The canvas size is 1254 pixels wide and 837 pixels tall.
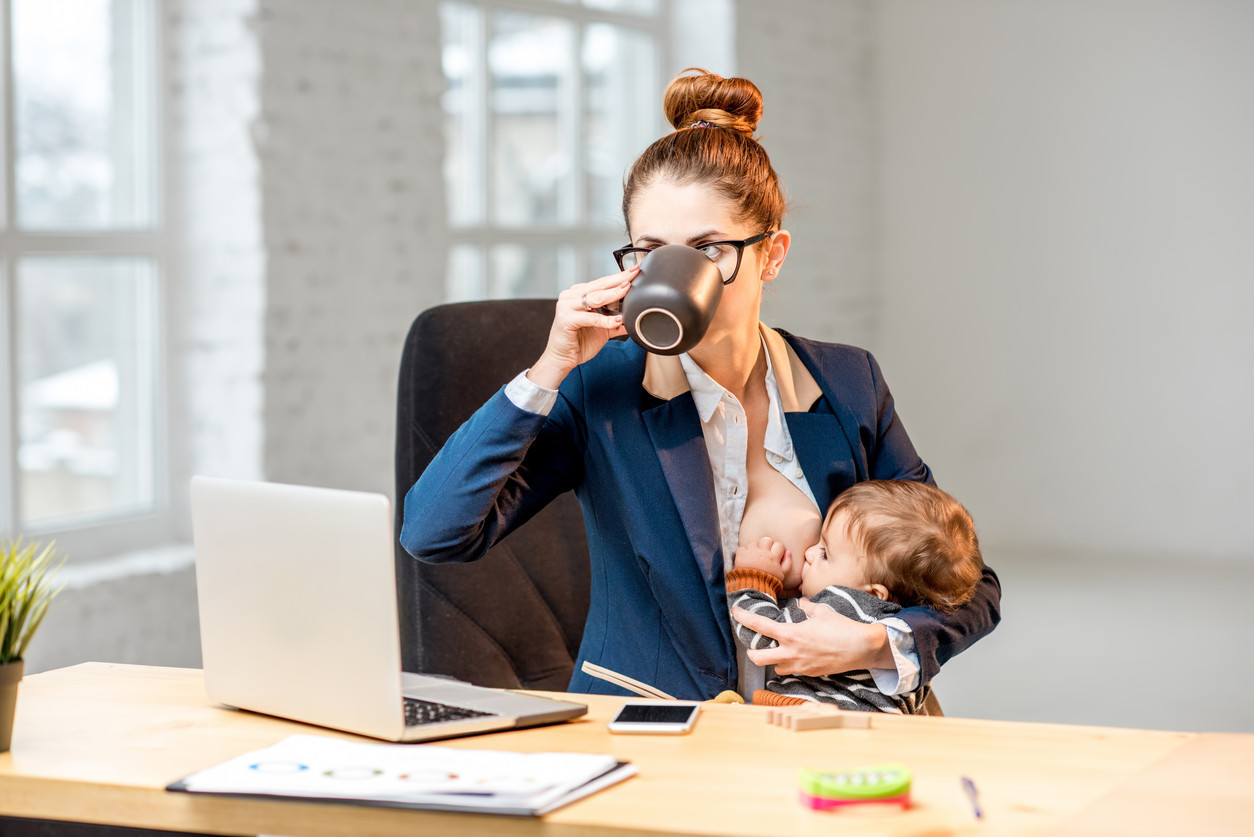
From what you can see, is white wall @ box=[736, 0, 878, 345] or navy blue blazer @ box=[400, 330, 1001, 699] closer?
navy blue blazer @ box=[400, 330, 1001, 699]

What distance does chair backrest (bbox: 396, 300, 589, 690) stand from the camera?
2029 mm

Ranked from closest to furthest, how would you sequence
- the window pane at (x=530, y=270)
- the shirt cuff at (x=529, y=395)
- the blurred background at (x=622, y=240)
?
the shirt cuff at (x=529, y=395), the blurred background at (x=622, y=240), the window pane at (x=530, y=270)

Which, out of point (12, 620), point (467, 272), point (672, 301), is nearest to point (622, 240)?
point (467, 272)

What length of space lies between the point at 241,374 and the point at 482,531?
2059 mm

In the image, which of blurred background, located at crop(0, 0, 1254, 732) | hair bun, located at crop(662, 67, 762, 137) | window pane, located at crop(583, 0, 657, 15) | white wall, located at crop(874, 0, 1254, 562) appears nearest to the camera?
hair bun, located at crop(662, 67, 762, 137)

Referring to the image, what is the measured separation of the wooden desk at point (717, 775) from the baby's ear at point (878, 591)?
0.37 meters

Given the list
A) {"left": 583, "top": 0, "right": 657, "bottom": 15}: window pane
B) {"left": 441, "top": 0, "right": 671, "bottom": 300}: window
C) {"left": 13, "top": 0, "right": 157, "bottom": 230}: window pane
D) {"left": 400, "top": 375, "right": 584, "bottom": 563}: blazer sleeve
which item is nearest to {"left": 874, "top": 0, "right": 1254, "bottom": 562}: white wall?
{"left": 583, "top": 0, "right": 657, "bottom": 15}: window pane

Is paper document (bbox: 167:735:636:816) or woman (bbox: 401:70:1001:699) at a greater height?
woman (bbox: 401:70:1001:699)

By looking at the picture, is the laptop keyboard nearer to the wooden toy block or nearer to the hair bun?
the wooden toy block

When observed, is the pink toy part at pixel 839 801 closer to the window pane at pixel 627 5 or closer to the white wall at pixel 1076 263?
the window pane at pixel 627 5

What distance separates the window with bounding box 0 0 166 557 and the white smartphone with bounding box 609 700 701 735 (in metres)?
2.36

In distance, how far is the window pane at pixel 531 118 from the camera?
4.75 meters

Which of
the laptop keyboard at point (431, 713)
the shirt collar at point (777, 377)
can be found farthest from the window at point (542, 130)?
the laptop keyboard at point (431, 713)

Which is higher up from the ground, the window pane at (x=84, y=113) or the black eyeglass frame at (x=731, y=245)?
the window pane at (x=84, y=113)
